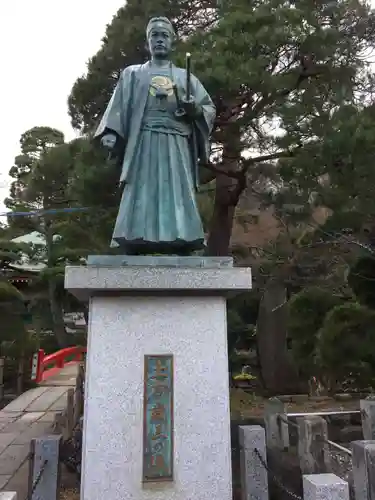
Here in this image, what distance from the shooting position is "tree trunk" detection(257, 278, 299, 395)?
10.9 metres

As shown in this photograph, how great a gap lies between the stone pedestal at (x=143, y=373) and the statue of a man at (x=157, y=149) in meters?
0.35

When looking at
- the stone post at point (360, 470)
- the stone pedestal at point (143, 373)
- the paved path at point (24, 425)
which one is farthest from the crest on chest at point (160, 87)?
the paved path at point (24, 425)

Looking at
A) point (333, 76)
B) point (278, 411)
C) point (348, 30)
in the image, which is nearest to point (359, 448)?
point (278, 411)

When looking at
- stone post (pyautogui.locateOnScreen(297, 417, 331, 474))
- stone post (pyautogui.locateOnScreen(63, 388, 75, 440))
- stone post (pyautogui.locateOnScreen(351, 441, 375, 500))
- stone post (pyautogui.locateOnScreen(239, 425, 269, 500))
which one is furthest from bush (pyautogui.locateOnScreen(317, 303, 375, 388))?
stone post (pyautogui.locateOnScreen(63, 388, 75, 440))

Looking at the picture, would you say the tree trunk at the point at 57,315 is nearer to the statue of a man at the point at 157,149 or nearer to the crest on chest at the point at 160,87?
the statue of a man at the point at 157,149

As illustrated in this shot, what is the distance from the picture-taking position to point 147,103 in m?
3.64

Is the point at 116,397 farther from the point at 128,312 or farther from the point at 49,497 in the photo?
the point at 49,497

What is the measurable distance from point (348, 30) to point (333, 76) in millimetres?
899

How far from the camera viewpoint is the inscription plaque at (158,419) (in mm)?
2824

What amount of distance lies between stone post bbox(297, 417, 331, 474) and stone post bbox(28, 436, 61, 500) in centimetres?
268

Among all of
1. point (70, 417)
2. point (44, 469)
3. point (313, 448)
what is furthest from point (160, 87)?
point (70, 417)

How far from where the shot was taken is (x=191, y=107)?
11.7 ft

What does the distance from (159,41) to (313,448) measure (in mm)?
4238

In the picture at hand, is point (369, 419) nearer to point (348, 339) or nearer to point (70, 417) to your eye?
point (348, 339)
